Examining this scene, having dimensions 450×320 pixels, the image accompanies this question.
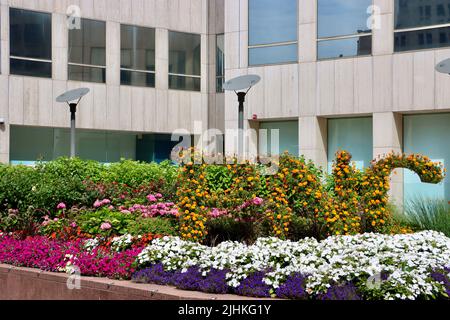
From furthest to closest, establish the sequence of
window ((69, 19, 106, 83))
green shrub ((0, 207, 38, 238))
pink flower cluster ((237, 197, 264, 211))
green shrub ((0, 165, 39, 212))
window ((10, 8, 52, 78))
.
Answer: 1. window ((69, 19, 106, 83))
2. window ((10, 8, 52, 78))
3. green shrub ((0, 165, 39, 212))
4. green shrub ((0, 207, 38, 238))
5. pink flower cluster ((237, 197, 264, 211))

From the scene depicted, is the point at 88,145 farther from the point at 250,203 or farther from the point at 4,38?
the point at 250,203

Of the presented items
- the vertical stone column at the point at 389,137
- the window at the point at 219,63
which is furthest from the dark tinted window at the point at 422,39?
the window at the point at 219,63

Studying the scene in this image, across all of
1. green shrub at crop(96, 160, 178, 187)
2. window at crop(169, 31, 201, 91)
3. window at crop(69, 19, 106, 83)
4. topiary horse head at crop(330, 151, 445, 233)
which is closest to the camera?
topiary horse head at crop(330, 151, 445, 233)

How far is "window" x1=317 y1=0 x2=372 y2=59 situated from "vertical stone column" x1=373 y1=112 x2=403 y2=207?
196 cm

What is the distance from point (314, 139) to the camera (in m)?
21.0

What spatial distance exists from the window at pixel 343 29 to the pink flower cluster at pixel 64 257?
12569mm

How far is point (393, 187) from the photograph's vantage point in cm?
1984

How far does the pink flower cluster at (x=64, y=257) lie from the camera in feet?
28.7

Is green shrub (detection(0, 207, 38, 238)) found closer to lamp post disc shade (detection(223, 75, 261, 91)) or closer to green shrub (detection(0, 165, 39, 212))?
green shrub (detection(0, 165, 39, 212))

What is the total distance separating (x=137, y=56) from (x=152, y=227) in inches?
647

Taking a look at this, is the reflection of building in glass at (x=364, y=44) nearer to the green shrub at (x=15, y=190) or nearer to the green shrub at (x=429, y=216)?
the green shrub at (x=429, y=216)

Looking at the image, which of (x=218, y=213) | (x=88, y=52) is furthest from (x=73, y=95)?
(x=218, y=213)

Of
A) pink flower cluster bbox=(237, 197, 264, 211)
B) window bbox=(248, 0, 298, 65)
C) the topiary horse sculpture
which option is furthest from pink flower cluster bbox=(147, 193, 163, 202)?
window bbox=(248, 0, 298, 65)

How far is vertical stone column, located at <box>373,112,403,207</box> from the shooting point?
64.8 feet
